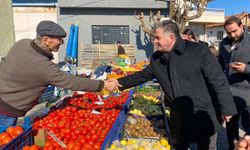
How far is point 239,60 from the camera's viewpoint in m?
4.39

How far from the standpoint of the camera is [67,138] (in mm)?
3945

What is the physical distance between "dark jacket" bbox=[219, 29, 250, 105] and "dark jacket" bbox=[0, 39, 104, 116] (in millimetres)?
2301

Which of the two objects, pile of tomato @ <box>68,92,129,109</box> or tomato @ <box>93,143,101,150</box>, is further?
pile of tomato @ <box>68,92,129,109</box>

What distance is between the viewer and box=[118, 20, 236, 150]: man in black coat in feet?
11.3

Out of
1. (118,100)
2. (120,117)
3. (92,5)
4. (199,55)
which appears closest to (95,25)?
(92,5)

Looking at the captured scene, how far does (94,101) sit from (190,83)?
3029 mm

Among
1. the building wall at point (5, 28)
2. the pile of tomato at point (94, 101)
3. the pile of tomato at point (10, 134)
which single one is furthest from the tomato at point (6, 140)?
the building wall at point (5, 28)

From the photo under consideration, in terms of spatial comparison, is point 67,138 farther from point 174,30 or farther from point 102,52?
point 102,52

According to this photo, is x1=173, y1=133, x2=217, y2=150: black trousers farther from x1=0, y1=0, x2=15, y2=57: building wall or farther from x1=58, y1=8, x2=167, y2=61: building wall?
x1=58, y1=8, x2=167, y2=61: building wall

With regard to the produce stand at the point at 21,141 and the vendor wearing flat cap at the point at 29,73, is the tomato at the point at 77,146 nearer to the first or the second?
the produce stand at the point at 21,141

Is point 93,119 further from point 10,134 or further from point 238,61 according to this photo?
point 238,61

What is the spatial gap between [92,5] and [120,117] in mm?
15049

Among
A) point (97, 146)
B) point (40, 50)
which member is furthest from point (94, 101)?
point (40, 50)

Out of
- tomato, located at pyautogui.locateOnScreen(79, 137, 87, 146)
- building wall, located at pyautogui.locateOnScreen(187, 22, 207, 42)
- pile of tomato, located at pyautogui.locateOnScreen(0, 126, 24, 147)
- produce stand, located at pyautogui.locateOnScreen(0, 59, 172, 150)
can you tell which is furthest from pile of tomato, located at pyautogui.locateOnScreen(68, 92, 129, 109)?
building wall, located at pyautogui.locateOnScreen(187, 22, 207, 42)
